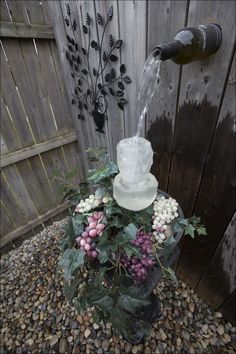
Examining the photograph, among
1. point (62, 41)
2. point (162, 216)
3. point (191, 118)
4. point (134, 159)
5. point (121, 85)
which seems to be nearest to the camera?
point (134, 159)

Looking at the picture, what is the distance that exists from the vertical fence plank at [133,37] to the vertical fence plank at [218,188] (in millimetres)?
439

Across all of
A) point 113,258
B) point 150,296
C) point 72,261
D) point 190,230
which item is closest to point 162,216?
point 190,230

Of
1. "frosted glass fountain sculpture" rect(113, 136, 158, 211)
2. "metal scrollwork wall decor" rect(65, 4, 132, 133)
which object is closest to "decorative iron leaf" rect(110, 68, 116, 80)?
"metal scrollwork wall decor" rect(65, 4, 132, 133)

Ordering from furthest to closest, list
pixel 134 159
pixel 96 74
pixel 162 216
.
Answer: pixel 96 74, pixel 162 216, pixel 134 159

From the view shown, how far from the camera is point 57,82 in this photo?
64.3 inches

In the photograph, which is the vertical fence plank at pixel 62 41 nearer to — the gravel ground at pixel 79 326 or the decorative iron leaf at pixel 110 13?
the decorative iron leaf at pixel 110 13

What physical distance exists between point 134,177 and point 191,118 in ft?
1.40

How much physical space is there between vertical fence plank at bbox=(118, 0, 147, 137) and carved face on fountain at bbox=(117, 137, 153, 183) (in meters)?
0.52

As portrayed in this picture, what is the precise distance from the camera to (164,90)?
0.95 metres

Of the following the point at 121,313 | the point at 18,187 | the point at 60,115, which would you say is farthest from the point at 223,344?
the point at 60,115

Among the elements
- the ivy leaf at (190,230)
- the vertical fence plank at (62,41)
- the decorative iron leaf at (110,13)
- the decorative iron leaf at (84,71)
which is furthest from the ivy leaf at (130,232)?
the vertical fence plank at (62,41)

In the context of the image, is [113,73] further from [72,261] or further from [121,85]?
[72,261]

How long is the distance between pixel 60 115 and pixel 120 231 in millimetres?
1327

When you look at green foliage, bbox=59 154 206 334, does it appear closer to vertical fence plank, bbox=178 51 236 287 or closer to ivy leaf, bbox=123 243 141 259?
ivy leaf, bbox=123 243 141 259
